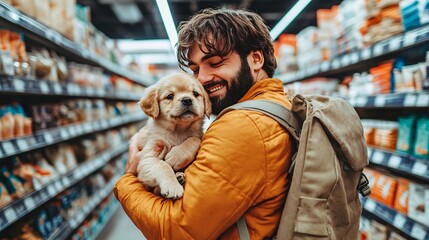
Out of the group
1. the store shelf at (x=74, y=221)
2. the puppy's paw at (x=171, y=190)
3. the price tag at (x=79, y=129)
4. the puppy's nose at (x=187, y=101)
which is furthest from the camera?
the price tag at (x=79, y=129)

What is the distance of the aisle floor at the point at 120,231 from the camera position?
3396mm

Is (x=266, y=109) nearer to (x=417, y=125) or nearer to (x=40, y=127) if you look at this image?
(x=417, y=125)

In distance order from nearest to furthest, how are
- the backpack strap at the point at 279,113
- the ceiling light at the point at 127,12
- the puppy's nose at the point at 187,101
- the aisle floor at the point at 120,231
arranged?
the backpack strap at the point at 279,113, the puppy's nose at the point at 187,101, the aisle floor at the point at 120,231, the ceiling light at the point at 127,12

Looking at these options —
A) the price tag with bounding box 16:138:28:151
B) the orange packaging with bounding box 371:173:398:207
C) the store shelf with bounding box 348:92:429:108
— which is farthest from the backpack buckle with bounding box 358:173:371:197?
the price tag with bounding box 16:138:28:151

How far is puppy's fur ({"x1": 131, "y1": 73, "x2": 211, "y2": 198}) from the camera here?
4.43ft

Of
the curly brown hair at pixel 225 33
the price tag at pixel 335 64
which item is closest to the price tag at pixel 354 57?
the price tag at pixel 335 64

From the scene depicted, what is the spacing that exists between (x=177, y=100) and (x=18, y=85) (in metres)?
0.95

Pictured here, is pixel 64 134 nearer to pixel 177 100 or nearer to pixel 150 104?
pixel 150 104

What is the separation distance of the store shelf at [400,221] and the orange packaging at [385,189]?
54 mm

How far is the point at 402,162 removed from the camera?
1.89 m

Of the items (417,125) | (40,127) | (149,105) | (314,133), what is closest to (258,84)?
(314,133)

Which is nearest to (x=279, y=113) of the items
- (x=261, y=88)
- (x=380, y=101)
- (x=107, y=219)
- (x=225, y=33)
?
(x=261, y=88)

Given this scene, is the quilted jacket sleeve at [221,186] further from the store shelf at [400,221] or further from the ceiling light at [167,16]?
the store shelf at [400,221]

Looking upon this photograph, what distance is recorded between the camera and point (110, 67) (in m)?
3.81
